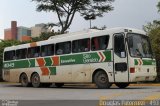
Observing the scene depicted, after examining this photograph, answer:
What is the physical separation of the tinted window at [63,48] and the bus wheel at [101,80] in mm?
2875

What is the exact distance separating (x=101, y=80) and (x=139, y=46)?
2.62 metres

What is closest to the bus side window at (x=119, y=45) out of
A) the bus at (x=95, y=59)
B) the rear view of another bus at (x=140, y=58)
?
the bus at (x=95, y=59)

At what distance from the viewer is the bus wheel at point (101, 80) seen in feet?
72.7

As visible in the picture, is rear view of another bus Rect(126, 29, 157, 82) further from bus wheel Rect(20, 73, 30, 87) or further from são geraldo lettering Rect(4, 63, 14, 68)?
são geraldo lettering Rect(4, 63, 14, 68)

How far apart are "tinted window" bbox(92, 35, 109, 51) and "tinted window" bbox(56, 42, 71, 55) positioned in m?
2.31

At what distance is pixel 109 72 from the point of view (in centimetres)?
2191

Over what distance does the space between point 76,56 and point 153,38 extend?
1334cm

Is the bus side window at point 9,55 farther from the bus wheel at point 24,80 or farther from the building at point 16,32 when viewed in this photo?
the building at point 16,32

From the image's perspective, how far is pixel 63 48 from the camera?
25.4 metres

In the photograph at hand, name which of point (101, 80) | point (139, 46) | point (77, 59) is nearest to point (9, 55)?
point (77, 59)

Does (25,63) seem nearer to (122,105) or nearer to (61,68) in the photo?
(61,68)

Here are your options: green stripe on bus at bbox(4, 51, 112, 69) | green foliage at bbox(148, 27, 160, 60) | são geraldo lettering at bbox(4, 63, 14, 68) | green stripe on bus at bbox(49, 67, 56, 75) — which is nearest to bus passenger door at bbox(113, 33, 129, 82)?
green stripe on bus at bbox(4, 51, 112, 69)

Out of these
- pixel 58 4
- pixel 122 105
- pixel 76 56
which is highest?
pixel 58 4

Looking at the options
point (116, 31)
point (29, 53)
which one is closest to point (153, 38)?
point (29, 53)
